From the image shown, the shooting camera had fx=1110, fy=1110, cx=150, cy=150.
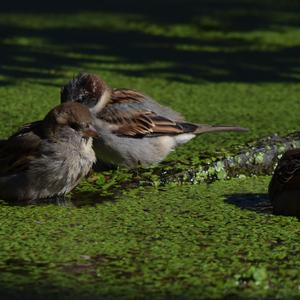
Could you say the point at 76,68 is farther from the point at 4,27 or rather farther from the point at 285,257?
the point at 285,257

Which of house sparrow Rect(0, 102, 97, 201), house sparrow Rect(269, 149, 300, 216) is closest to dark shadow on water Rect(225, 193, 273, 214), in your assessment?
house sparrow Rect(269, 149, 300, 216)

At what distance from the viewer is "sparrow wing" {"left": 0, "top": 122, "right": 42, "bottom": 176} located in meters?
5.75

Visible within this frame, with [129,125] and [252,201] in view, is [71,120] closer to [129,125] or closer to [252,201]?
[129,125]

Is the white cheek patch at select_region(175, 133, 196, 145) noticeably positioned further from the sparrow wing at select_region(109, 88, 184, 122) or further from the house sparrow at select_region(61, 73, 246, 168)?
the sparrow wing at select_region(109, 88, 184, 122)

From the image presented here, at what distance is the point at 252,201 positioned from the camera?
5742mm

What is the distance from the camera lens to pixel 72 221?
Answer: 5262mm

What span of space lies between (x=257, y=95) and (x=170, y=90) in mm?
688

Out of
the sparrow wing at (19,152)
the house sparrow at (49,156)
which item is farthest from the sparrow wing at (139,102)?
the sparrow wing at (19,152)

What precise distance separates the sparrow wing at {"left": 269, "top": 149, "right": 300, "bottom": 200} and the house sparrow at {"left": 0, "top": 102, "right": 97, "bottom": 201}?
1007mm

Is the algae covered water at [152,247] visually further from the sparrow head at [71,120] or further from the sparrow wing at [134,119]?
the sparrow wing at [134,119]

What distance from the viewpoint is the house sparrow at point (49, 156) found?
5695 mm

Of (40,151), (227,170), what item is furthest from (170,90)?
(40,151)

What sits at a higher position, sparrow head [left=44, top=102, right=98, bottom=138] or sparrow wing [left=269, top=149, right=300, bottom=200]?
sparrow head [left=44, top=102, right=98, bottom=138]

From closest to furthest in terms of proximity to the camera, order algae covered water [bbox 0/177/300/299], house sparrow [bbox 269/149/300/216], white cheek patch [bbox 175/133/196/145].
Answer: algae covered water [bbox 0/177/300/299] → house sparrow [bbox 269/149/300/216] → white cheek patch [bbox 175/133/196/145]
